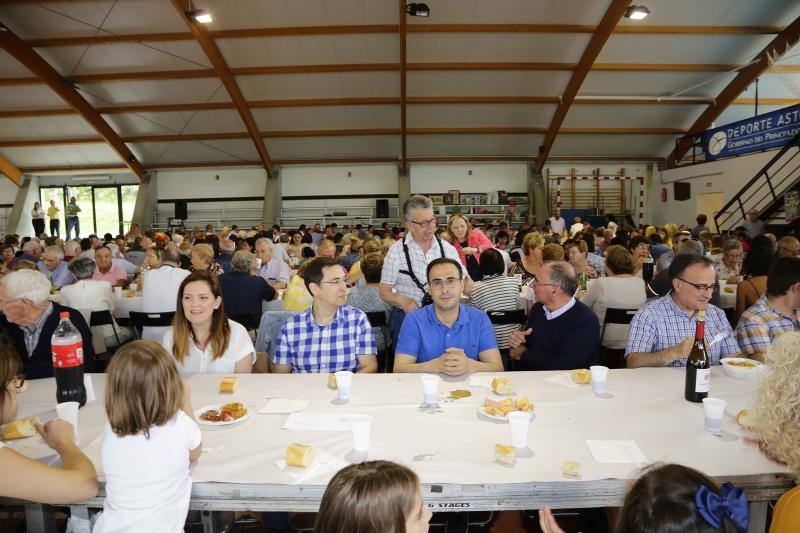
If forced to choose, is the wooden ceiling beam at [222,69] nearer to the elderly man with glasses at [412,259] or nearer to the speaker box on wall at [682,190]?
the elderly man with glasses at [412,259]

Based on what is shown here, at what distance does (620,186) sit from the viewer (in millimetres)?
16984

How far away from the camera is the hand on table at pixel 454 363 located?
247 centimetres

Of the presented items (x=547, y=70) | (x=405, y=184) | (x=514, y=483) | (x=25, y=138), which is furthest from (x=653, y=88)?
(x=25, y=138)

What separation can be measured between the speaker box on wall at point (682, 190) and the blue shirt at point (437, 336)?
1499 cm

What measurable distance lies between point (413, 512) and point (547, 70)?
1338 centimetres

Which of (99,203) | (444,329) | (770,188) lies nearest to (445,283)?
(444,329)

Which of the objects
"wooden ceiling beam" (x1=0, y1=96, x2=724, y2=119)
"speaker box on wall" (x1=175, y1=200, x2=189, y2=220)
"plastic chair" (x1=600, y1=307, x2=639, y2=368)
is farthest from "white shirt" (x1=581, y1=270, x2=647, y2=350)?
"speaker box on wall" (x1=175, y1=200, x2=189, y2=220)

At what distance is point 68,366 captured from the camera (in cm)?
219

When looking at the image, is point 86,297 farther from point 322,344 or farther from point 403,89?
point 403,89

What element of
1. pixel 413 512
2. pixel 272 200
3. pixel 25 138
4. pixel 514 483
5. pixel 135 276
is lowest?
pixel 514 483

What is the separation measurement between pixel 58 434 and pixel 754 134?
46.8 ft

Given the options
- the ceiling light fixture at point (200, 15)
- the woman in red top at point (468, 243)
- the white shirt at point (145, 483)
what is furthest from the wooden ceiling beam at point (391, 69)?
the white shirt at point (145, 483)

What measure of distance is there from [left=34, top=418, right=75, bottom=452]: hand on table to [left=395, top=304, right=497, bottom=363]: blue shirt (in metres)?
1.59

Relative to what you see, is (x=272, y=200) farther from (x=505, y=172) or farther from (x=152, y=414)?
(x=152, y=414)
